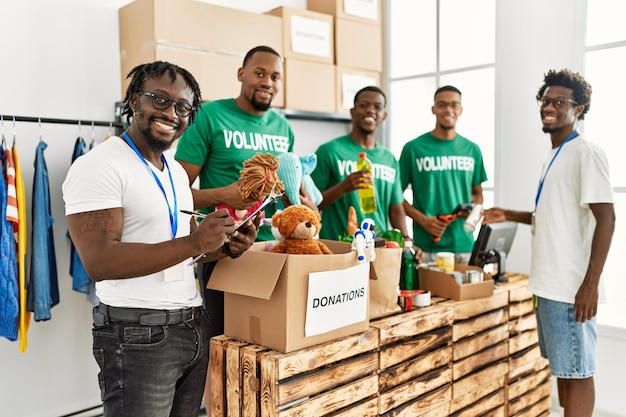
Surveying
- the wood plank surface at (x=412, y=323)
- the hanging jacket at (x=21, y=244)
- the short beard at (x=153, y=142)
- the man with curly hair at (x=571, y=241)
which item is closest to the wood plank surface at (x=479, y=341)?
the wood plank surface at (x=412, y=323)

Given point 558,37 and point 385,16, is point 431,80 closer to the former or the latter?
point 385,16

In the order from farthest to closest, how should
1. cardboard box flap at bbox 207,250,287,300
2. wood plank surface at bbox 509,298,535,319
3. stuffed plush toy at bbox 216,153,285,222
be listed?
1. wood plank surface at bbox 509,298,535,319
2. stuffed plush toy at bbox 216,153,285,222
3. cardboard box flap at bbox 207,250,287,300

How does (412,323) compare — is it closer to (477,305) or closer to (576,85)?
(477,305)

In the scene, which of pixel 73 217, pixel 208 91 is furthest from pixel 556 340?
pixel 208 91

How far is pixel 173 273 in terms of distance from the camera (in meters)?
1.39

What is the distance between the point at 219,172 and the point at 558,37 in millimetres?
2263

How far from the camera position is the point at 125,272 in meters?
1.24

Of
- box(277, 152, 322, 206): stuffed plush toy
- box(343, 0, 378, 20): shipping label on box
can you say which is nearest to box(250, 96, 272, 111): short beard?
box(277, 152, 322, 206): stuffed plush toy

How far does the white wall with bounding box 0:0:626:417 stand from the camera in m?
2.76

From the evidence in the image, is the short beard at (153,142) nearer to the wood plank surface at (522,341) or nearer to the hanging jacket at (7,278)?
the hanging jacket at (7,278)

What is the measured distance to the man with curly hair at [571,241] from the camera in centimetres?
210

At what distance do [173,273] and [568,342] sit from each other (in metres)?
1.65

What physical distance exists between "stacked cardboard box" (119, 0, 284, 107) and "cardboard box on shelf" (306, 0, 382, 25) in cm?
68

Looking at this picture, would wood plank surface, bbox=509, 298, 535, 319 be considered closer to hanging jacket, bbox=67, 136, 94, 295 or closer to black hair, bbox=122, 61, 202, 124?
black hair, bbox=122, 61, 202, 124
